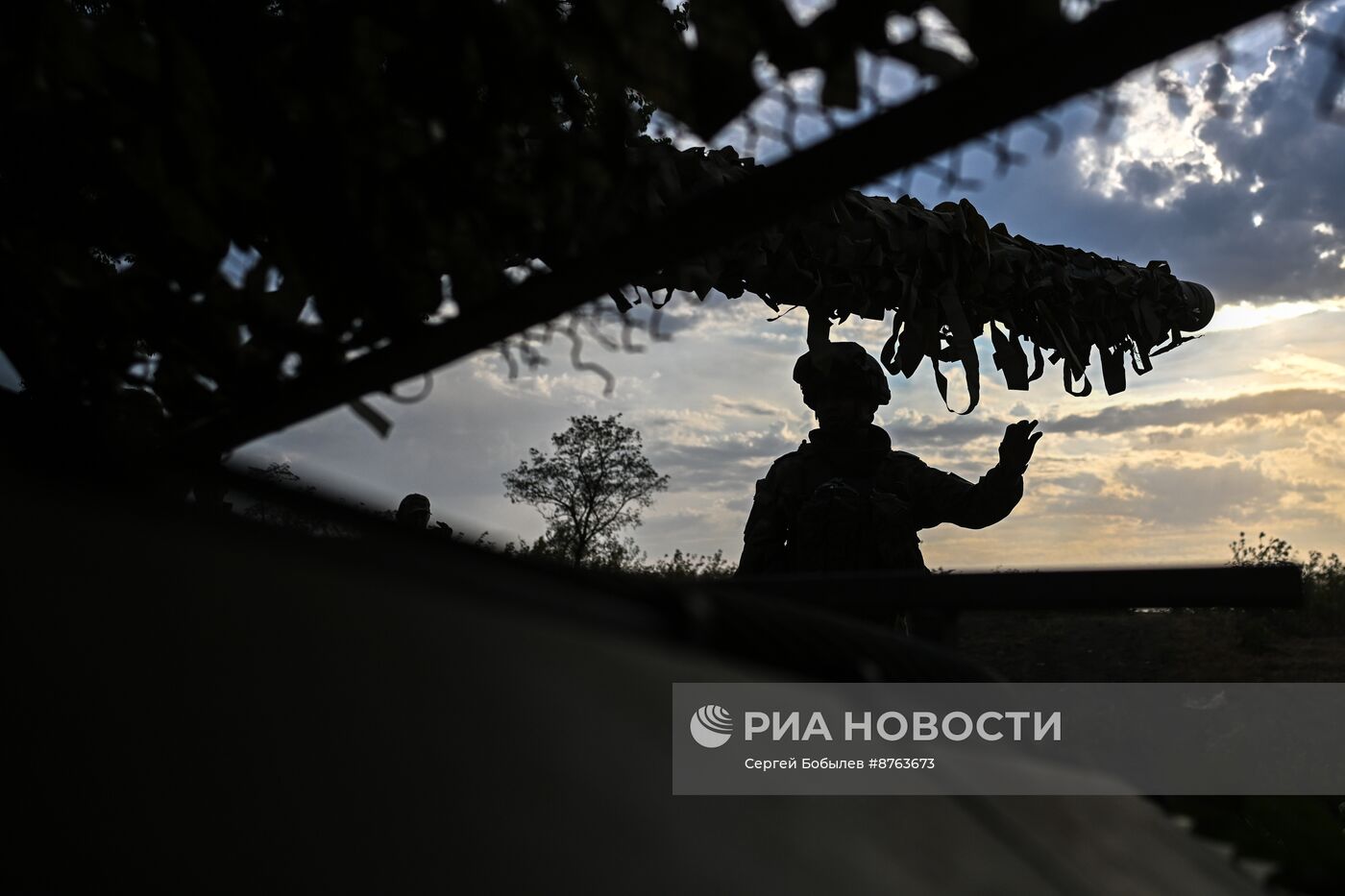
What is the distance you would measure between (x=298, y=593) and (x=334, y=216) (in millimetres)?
444

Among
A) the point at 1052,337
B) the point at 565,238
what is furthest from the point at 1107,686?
the point at 565,238

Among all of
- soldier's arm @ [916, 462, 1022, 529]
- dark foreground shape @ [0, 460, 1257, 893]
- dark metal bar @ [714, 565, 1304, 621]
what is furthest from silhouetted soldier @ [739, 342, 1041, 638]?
dark foreground shape @ [0, 460, 1257, 893]

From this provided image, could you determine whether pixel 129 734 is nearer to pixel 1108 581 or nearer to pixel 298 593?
pixel 298 593

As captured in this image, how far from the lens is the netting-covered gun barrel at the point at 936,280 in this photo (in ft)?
14.9

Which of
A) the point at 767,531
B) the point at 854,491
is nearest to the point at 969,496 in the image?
the point at 854,491

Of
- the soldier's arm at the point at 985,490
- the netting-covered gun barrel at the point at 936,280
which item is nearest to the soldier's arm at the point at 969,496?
the soldier's arm at the point at 985,490

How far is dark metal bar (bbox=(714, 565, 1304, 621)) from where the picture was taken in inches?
76.5

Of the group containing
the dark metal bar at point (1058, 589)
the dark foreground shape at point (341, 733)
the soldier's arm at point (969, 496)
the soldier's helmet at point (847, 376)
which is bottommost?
the dark foreground shape at point (341, 733)

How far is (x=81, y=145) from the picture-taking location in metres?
0.97

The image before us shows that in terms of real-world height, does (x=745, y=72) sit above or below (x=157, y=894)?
above

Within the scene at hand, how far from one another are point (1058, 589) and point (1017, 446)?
3.53 metres

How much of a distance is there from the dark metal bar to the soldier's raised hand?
3283 mm

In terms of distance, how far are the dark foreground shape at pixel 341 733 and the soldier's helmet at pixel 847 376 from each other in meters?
4.71

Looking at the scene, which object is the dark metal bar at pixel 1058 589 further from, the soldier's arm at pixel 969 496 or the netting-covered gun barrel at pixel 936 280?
the soldier's arm at pixel 969 496
